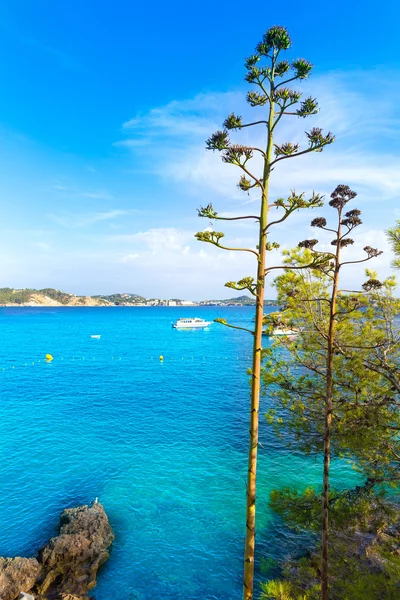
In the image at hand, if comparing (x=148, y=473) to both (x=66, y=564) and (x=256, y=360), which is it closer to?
(x=66, y=564)

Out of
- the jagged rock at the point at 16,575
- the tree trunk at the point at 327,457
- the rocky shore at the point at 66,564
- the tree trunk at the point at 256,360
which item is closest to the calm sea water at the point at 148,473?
the rocky shore at the point at 66,564

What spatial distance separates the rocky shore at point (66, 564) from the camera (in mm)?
14898

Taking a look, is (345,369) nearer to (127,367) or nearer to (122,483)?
(122,483)

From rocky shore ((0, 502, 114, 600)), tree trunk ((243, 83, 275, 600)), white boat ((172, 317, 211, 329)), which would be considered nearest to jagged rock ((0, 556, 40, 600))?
rocky shore ((0, 502, 114, 600))

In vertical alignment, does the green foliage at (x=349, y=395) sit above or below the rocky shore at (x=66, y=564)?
above

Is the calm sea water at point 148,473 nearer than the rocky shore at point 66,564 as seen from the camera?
No

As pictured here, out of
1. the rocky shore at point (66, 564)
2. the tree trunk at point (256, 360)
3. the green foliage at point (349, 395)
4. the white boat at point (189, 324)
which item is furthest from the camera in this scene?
the white boat at point (189, 324)

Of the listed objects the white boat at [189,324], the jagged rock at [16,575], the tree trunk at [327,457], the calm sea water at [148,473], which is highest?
the tree trunk at [327,457]

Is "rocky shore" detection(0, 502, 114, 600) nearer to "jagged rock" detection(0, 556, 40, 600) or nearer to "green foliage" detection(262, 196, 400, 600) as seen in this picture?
"jagged rock" detection(0, 556, 40, 600)

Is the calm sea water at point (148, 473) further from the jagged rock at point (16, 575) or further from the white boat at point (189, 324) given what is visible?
the white boat at point (189, 324)

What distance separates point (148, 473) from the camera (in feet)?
86.5

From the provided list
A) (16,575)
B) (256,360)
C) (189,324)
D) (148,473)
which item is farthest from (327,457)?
(189,324)

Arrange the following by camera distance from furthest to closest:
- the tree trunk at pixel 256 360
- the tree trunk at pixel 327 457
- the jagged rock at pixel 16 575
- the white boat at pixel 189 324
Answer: the white boat at pixel 189 324, the jagged rock at pixel 16 575, the tree trunk at pixel 327 457, the tree trunk at pixel 256 360

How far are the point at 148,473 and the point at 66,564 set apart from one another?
10201 millimetres
